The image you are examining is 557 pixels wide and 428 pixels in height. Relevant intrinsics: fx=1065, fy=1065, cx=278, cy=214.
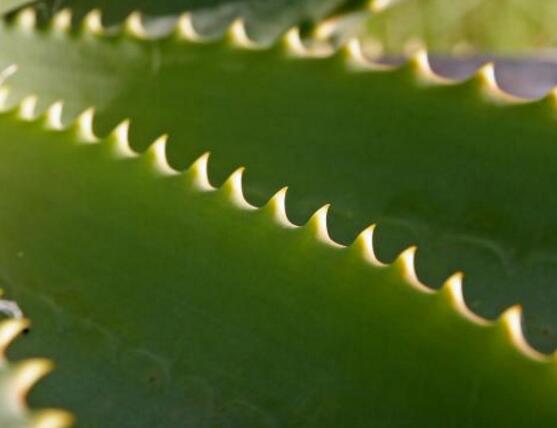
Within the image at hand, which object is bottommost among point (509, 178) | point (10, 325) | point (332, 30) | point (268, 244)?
point (10, 325)

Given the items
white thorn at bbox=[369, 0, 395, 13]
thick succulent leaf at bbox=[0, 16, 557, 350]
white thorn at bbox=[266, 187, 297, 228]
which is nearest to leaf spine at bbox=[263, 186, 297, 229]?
white thorn at bbox=[266, 187, 297, 228]

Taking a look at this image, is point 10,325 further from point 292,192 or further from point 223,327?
point 292,192

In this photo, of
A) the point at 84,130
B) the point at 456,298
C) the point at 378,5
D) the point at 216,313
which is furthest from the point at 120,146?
the point at 378,5

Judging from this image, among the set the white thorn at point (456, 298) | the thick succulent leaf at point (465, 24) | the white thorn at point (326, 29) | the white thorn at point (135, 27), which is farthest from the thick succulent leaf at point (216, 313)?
the thick succulent leaf at point (465, 24)

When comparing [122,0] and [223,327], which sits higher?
[122,0]

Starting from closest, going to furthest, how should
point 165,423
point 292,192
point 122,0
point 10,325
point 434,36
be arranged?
point 10,325 → point 165,423 → point 292,192 → point 122,0 → point 434,36

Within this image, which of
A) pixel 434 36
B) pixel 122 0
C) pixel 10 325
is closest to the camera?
pixel 10 325

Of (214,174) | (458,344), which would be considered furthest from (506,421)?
(214,174)

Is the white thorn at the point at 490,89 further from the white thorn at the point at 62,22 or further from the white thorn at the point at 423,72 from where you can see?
the white thorn at the point at 62,22
